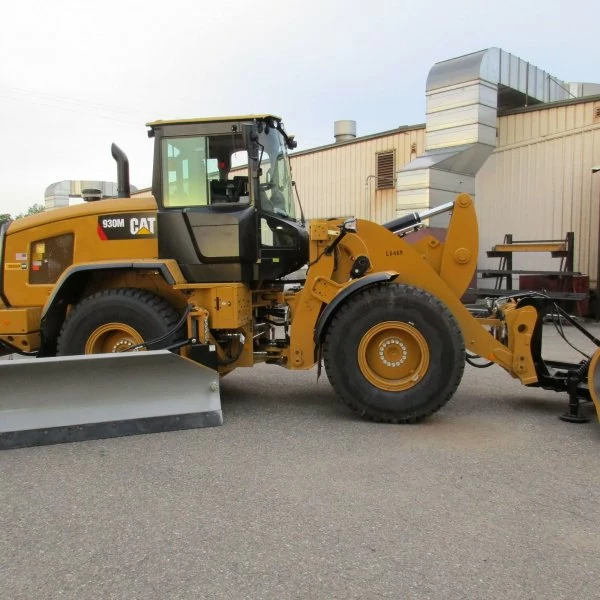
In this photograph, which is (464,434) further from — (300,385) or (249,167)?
(249,167)

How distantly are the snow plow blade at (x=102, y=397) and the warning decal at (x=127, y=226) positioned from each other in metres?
1.33

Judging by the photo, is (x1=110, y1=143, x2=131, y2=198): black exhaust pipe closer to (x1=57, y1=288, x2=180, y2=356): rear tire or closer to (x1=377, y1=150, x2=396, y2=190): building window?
(x1=57, y1=288, x2=180, y2=356): rear tire

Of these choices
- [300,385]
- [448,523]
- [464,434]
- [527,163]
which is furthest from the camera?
[527,163]

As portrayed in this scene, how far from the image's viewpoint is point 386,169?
16.3m

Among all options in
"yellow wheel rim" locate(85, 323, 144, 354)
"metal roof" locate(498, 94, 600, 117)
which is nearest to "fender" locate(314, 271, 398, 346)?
"yellow wheel rim" locate(85, 323, 144, 354)

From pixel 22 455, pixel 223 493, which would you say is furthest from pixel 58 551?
pixel 22 455

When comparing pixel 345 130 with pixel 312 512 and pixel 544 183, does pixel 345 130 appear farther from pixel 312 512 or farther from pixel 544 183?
pixel 312 512

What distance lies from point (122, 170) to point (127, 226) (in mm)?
862

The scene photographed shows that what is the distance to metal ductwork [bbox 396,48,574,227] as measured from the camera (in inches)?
485

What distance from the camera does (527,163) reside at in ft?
44.5

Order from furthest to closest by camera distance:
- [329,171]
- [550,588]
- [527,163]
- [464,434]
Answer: [329,171]
[527,163]
[464,434]
[550,588]

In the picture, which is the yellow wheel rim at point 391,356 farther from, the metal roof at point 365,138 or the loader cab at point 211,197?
the metal roof at point 365,138

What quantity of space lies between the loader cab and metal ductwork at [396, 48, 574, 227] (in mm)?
7752

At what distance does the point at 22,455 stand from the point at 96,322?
1.39 meters
